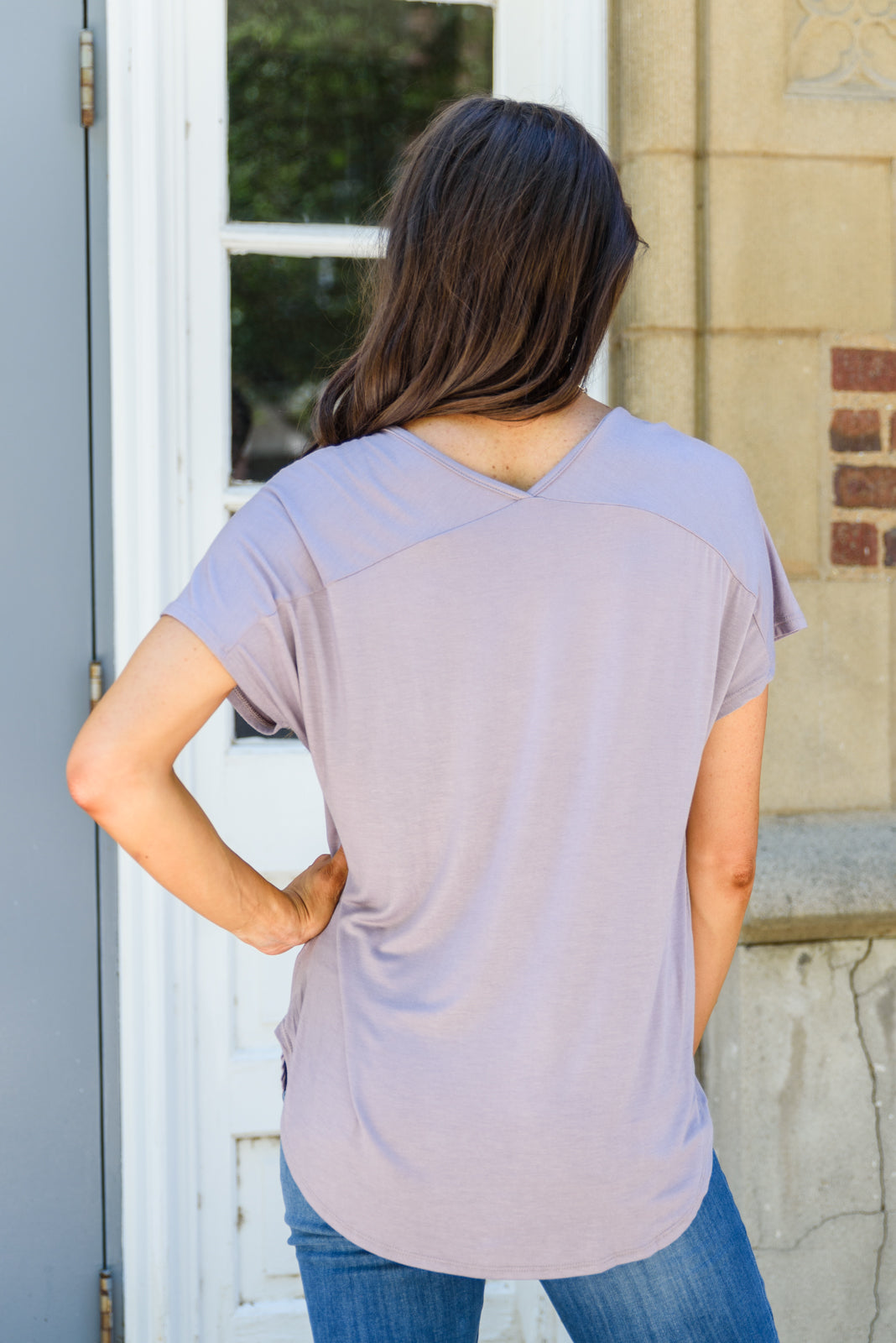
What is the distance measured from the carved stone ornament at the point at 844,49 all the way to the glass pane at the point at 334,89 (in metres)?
0.58

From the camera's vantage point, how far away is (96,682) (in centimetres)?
217

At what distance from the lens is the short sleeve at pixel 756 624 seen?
1.07m

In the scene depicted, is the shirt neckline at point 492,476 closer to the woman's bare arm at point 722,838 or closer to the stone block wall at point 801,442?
the woman's bare arm at point 722,838

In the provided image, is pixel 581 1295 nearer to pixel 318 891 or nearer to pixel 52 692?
pixel 318 891

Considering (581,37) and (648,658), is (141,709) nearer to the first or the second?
(648,658)

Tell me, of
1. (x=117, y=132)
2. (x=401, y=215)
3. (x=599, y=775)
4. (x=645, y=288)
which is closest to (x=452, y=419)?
(x=401, y=215)

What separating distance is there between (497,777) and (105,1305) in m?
1.75

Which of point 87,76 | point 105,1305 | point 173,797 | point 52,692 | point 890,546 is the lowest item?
point 105,1305

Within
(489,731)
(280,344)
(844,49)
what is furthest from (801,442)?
(489,731)

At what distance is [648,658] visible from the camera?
101 centimetres

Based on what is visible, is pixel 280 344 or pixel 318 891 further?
pixel 280 344

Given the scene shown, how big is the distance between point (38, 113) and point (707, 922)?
6.07 ft

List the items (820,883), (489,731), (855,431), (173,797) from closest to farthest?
(489,731) → (173,797) → (820,883) → (855,431)

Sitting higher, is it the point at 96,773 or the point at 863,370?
the point at 863,370
